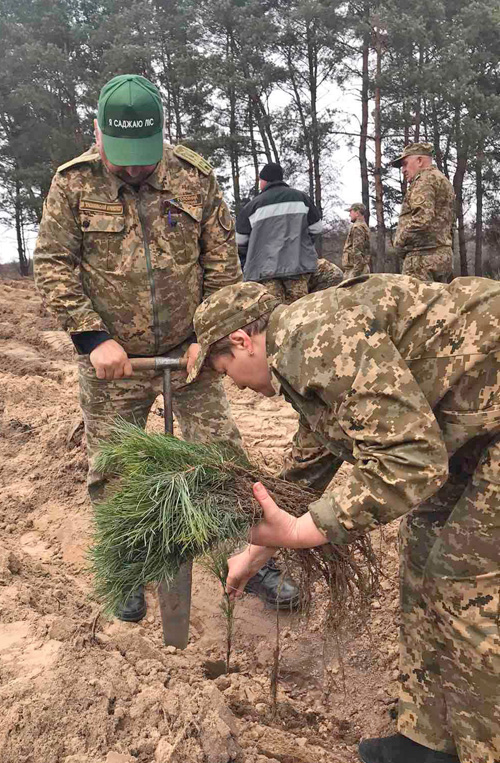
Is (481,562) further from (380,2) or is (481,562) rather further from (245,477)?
(380,2)

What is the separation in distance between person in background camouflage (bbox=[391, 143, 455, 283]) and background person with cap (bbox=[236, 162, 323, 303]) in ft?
4.81

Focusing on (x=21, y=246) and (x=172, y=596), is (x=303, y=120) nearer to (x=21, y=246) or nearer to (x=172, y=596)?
(x=21, y=246)

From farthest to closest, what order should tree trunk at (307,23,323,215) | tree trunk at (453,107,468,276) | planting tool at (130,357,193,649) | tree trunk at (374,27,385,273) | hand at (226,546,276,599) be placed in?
tree trunk at (307,23,323,215), tree trunk at (453,107,468,276), tree trunk at (374,27,385,273), planting tool at (130,357,193,649), hand at (226,546,276,599)

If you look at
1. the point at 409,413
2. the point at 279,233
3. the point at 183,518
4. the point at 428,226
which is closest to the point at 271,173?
the point at 279,233

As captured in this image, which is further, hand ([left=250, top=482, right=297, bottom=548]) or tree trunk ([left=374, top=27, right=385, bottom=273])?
tree trunk ([left=374, top=27, right=385, bottom=273])

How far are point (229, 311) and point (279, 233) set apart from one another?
500 centimetres

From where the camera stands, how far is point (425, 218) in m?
7.65

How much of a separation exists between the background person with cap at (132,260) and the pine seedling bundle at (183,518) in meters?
0.67

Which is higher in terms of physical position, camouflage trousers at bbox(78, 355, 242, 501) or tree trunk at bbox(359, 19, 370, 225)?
tree trunk at bbox(359, 19, 370, 225)

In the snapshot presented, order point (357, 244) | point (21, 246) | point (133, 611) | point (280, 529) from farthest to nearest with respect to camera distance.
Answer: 1. point (21, 246)
2. point (357, 244)
3. point (133, 611)
4. point (280, 529)

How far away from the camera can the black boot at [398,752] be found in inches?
85.6

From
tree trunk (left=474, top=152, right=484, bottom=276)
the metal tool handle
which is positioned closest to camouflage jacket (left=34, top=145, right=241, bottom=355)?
the metal tool handle

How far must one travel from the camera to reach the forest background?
666 inches

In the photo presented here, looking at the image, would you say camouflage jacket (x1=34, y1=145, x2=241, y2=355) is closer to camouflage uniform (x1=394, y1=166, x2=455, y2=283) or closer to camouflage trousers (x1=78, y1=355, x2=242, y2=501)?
camouflage trousers (x1=78, y1=355, x2=242, y2=501)
